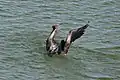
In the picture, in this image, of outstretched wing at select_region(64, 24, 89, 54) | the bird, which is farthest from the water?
outstretched wing at select_region(64, 24, 89, 54)

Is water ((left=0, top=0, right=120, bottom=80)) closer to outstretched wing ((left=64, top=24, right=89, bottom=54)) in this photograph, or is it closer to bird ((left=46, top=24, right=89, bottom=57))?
bird ((left=46, top=24, right=89, bottom=57))

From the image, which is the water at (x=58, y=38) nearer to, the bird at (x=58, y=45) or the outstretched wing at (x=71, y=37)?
the bird at (x=58, y=45)

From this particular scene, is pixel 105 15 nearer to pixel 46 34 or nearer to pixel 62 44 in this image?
pixel 46 34

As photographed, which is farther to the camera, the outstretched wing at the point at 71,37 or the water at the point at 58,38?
the outstretched wing at the point at 71,37

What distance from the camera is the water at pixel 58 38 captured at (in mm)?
10523

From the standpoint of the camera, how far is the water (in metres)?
10.5

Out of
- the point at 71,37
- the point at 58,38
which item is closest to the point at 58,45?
the point at 71,37

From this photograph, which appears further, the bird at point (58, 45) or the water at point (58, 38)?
the bird at point (58, 45)

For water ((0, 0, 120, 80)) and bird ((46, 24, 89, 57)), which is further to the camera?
bird ((46, 24, 89, 57))

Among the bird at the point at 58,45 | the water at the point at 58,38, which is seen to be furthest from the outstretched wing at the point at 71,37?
the water at the point at 58,38

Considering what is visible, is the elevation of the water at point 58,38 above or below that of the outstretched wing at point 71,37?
below

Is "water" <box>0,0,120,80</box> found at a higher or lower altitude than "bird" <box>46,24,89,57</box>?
lower

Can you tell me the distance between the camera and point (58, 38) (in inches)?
508

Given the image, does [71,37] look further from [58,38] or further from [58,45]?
[58,38]
